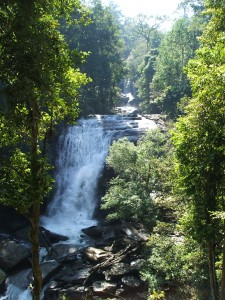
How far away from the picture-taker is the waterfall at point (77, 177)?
86.9 ft

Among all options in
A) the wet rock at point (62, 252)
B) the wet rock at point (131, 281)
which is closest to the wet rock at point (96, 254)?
the wet rock at point (62, 252)

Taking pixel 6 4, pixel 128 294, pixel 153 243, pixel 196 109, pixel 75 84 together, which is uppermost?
pixel 6 4

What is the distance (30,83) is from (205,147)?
17.8ft

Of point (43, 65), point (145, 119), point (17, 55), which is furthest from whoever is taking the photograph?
point (145, 119)

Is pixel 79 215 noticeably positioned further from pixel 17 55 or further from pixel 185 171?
pixel 17 55

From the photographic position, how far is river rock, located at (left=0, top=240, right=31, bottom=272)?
18.1m

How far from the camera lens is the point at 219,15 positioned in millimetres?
10750

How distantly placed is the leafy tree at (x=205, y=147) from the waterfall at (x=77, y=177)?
1550 centimetres

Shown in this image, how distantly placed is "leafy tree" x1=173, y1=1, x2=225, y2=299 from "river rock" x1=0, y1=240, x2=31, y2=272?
11.7 metres

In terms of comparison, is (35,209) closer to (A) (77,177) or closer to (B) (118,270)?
(B) (118,270)

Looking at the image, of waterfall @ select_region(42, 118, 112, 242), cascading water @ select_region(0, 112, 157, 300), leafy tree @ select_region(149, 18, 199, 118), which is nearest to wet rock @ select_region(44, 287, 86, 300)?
cascading water @ select_region(0, 112, 157, 300)

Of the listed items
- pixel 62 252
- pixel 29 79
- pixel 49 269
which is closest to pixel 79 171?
pixel 62 252

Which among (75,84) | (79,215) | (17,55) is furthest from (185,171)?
(79,215)

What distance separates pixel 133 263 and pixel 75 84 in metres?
12.4
